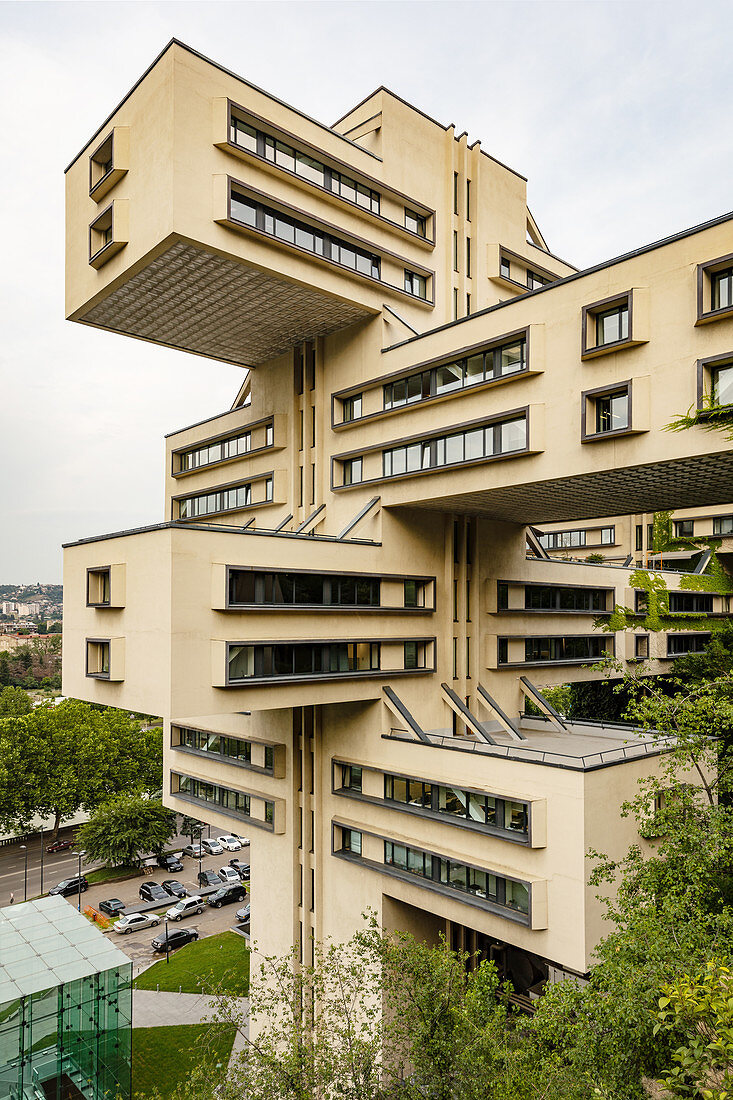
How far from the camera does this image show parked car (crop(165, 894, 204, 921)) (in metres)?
56.8

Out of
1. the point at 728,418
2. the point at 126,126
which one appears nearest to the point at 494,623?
the point at 728,418

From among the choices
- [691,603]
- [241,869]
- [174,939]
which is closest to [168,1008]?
[174,939]

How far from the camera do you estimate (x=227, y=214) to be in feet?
83.9

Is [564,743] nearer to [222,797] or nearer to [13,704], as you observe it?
[222,797]

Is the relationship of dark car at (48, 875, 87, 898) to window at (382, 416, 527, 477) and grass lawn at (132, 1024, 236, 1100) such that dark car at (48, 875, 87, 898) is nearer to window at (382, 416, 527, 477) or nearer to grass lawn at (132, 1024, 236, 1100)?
grass lawn at (132, 1024, 236, 1100)

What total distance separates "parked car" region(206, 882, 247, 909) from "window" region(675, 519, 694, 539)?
179ft

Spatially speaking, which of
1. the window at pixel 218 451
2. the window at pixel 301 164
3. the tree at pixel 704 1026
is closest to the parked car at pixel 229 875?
the window at pixel 218 451

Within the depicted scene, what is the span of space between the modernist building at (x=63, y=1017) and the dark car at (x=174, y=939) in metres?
18.6

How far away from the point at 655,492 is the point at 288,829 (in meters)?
22.6

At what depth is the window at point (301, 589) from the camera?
82.1 ft

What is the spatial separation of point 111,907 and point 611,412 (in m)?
58.8

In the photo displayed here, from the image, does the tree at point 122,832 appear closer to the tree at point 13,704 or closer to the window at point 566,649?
the tree at point 13,704

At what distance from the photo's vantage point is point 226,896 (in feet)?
200

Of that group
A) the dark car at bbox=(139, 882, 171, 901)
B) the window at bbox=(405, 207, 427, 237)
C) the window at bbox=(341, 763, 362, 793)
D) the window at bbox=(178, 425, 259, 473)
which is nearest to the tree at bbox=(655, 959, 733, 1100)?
the window at bbox=(341, 763, 362, 793)
